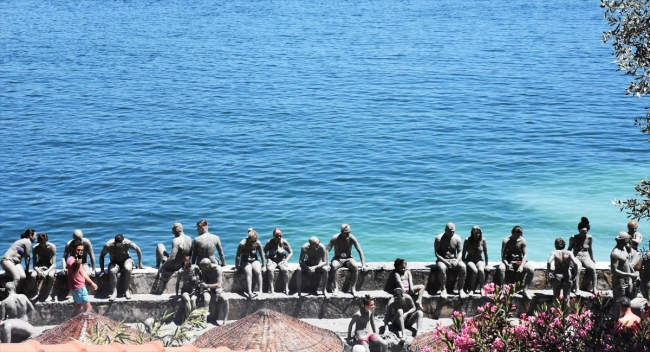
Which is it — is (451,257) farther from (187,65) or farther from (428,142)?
(187,65)

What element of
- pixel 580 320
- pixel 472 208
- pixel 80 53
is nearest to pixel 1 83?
pixel 80 53

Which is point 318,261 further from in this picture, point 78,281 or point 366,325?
point 78,281

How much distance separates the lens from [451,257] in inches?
657

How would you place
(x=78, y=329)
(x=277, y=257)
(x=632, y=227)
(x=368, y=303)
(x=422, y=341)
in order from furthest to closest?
(x=277, y=257), (x=632, y=227), (x=368, y=303), (x=422, y=341), (x=78, y=329)

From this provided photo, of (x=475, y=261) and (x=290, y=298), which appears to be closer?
(x=290, y=298)

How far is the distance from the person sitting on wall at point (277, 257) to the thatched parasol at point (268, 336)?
6.58 ft

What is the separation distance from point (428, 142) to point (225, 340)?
24037mm

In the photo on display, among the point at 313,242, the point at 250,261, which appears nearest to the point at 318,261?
the point at 313,242

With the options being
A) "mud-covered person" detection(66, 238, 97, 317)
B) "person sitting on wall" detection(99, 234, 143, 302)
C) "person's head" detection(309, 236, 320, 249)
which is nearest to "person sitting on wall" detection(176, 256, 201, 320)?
"person sitting on wall" detection(99, 234, 143, 302)

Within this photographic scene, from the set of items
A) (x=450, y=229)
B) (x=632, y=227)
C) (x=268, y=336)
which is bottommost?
(x=268, y=336)

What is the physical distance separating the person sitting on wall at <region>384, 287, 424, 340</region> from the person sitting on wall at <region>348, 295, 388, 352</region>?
306 millimetres

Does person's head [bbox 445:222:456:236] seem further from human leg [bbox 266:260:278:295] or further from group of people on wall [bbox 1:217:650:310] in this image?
human leg [bbox 266:260:278:295]

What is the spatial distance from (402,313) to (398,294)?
318 millimetres

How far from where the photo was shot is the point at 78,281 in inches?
603
